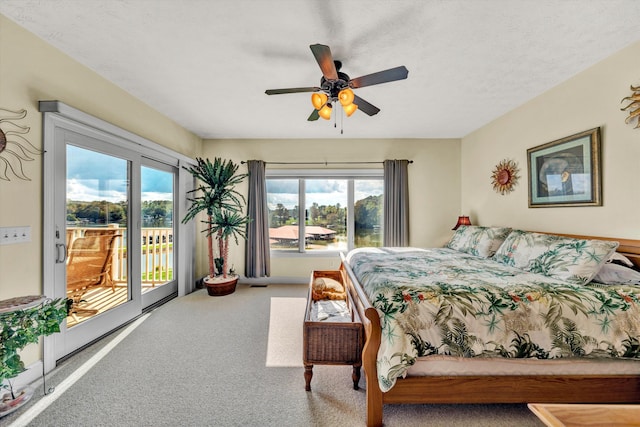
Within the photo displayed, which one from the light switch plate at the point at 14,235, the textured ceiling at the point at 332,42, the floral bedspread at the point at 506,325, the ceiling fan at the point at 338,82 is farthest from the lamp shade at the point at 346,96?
the light switch plate at the point at 14,235

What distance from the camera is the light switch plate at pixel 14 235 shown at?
5.65 ft

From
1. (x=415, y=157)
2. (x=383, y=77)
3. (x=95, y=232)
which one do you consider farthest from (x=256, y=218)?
(x=383, y=77)

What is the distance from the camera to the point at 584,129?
236 cm

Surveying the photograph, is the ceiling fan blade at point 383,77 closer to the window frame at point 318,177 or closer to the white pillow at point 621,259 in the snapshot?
the white pillow at point 621,259

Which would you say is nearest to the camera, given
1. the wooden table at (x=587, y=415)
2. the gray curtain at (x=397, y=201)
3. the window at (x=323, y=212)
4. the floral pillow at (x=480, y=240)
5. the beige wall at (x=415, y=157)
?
the wooden table at (x=587, y=415)

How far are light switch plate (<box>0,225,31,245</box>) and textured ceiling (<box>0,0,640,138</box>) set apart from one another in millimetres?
1473

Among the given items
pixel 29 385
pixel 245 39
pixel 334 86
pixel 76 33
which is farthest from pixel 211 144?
pixel 29 385

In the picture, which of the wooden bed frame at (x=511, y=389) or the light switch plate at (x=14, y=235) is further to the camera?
the light switch plate at (x=14, y=235)

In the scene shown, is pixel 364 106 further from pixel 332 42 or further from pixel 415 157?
pixel 415 157

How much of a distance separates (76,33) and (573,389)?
4.22m

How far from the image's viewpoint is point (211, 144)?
441 cm

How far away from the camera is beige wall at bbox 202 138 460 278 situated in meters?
4.39

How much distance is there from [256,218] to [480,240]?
10.9 ft

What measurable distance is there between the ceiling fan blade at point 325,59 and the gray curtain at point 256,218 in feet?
8.74
